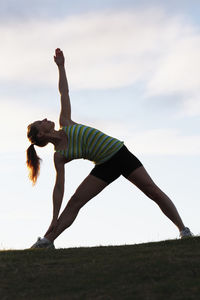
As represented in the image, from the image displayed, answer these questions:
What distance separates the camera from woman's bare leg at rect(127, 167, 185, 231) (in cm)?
1034

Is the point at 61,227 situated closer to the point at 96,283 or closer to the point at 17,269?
the point at 17,269

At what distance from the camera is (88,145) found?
10125mm

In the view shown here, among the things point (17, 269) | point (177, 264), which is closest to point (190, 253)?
point (177, 264)

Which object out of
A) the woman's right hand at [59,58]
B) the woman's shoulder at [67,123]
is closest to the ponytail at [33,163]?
the woman's shoulder at [67,123]

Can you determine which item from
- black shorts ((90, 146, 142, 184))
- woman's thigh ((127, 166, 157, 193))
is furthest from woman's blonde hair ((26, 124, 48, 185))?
woman's thigh ((127, 166, 157, 193))

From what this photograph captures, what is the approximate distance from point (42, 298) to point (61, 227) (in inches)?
104

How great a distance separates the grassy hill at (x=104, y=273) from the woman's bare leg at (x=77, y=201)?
1.21 ft

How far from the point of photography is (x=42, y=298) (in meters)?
7.76

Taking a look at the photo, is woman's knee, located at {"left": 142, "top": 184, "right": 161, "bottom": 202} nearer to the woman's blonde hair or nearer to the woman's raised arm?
the woman's raised arm

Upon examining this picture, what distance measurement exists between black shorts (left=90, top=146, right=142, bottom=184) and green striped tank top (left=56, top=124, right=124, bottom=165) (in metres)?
0.08

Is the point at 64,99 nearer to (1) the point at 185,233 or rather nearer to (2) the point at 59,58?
(2) the point at 59,58

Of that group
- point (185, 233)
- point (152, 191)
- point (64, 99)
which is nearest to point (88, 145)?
point (64, 99)

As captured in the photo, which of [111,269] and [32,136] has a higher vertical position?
[32,136]

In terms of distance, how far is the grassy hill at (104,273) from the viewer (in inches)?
303
